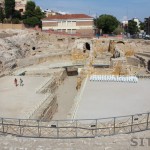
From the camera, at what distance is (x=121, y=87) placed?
18.9 m

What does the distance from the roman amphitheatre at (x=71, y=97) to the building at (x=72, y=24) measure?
17040mm

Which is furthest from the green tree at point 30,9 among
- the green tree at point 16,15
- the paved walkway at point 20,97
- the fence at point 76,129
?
the fence at point 76,129

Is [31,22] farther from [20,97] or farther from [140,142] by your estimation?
[140,142]

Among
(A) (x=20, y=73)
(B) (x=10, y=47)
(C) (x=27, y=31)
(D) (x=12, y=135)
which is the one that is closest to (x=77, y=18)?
(C) (x=27, y=31)

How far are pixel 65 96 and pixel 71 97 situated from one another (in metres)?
0.64

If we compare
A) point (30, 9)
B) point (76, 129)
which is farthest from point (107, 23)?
point (76, 129)

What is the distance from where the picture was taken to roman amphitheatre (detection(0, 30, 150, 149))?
445 inches

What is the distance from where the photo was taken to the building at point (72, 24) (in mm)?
54531

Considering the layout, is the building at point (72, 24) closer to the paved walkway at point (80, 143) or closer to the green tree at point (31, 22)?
the green tree at point (31, 22)

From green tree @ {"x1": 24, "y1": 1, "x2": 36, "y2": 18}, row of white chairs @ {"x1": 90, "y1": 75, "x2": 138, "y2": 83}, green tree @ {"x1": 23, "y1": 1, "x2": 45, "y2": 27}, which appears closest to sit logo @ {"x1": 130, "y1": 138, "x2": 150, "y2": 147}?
row of white chairs @ {"x1": 90, "y1": 75, "x2": 138, "y2": 83}

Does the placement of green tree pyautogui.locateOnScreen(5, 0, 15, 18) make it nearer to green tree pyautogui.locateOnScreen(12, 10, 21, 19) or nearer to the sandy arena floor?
green tree pyautogui.locateOnScreen(12, 10, 21, 19)

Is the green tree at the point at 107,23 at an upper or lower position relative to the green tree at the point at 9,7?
lower

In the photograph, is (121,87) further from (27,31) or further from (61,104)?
(27,31)

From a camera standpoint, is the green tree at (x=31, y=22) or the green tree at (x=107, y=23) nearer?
the green tree at (x=31, y=22)
